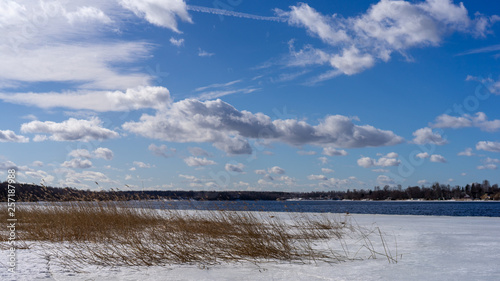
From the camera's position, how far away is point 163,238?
8125mm

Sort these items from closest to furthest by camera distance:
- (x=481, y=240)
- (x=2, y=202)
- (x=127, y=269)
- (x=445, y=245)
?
(x=127, y=269)
(x=445, y=245)
(x=481, y=240)
(x=2, y=202)

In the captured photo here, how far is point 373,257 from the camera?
682 cm

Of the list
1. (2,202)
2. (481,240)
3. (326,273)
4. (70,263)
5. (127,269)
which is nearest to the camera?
(326,273)

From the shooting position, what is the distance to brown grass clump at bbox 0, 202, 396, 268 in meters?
6.80

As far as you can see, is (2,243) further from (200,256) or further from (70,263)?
(200,256)

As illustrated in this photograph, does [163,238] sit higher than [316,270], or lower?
higher

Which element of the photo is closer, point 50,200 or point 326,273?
point 326,273

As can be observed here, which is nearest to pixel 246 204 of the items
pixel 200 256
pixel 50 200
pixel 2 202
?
pixel 200 256

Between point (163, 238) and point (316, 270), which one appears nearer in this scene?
point (316, 270)

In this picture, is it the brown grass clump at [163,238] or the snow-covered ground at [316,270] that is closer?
the snow-covered ground at [316,270]

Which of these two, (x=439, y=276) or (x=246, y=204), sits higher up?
(x=246, y=204)

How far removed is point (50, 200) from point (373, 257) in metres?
11.6

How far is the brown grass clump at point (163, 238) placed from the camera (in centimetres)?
680

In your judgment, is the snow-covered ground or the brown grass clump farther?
the brown grass clump
